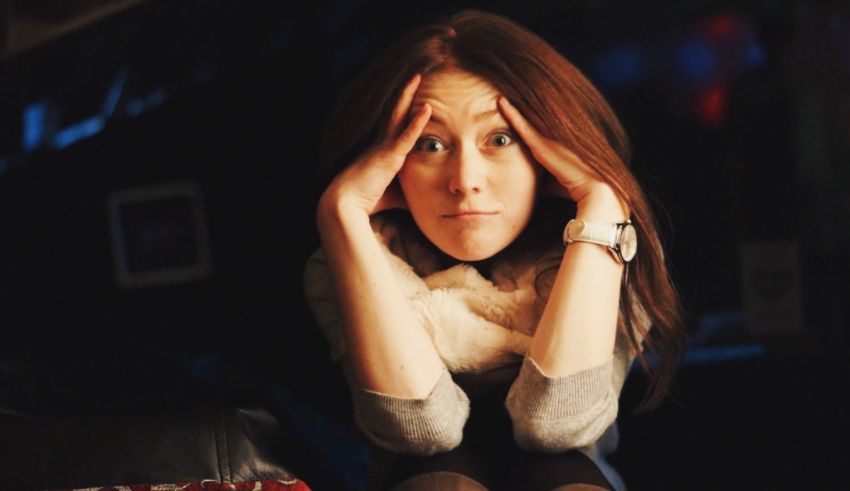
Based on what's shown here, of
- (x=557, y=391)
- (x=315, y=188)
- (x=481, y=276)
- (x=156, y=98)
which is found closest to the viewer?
(x=557, y=391)

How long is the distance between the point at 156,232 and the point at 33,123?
328 millimetres

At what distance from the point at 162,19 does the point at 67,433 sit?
779mm

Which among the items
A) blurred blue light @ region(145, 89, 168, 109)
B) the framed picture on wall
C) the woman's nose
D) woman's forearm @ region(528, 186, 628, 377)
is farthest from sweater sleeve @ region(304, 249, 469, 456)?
blurred blue light @ region(145, 89, 168, 109)

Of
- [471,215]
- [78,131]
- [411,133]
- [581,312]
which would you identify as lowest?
[581,312]

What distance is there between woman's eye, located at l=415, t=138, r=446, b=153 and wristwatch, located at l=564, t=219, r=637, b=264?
0.66 feet

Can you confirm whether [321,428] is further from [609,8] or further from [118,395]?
[609,8]

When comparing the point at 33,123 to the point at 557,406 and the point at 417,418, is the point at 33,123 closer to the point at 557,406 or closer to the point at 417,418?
the point at 417,418

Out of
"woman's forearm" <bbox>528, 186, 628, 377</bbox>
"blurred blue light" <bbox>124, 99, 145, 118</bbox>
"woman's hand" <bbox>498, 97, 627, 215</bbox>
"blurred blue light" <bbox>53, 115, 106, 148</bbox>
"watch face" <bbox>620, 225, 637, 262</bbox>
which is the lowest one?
"woman's forearm" <bbox>528, 186, 628, 377</bbox>

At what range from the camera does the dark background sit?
153 centimetres

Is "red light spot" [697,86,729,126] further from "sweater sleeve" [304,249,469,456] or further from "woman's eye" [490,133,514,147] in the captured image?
"sweater sleeve" [304,249,469,456]

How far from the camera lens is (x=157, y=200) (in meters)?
1.62

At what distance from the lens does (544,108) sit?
1.07 meters

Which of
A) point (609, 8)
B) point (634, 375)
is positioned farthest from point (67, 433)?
point (609, 8)

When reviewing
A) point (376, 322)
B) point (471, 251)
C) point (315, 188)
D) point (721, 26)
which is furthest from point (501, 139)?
point (721, 26)
